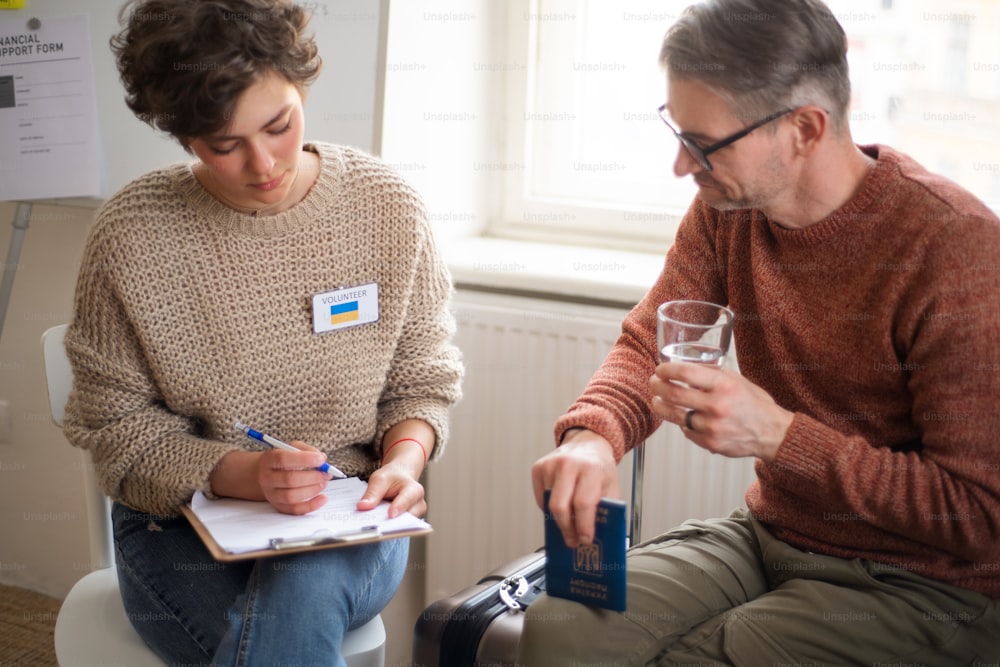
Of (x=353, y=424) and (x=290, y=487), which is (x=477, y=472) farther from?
(x=290, y=487)

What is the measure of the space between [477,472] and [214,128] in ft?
3.55

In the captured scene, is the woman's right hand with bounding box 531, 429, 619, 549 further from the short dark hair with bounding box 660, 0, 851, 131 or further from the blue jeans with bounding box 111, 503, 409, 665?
the short dark hair with bounding box 660, 0, 851, 131

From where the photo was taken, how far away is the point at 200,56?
4.62ft

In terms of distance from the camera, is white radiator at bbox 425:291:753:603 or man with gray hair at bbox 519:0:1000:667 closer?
man with gray hair at bbox 519:0:1000:667

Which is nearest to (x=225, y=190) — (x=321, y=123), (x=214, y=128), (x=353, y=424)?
(x=214, y=128)

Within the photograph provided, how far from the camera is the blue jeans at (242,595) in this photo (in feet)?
4.41

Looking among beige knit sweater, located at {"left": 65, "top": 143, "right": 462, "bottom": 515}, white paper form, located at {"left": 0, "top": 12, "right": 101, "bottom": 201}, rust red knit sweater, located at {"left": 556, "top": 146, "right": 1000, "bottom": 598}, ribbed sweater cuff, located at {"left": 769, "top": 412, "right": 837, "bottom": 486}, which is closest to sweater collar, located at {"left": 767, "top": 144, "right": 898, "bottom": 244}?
rust red knit sweater, located at {"left": 556, "top": 146, "right": 1000, "bottom": 598}

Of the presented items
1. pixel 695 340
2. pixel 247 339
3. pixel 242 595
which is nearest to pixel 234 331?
pixel 247 339

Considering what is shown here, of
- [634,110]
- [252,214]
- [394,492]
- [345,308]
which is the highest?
[634,110]

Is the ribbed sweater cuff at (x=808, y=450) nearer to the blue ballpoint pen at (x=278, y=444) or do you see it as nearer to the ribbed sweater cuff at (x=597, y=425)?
the ribbed sweater cuff at (x=597, y=425)

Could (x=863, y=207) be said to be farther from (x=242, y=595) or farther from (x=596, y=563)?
(x=242, y=595)

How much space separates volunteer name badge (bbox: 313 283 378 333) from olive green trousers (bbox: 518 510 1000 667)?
54 cm

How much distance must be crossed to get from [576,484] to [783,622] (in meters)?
0.31

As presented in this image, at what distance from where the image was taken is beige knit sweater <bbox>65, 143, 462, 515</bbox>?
153 cm
